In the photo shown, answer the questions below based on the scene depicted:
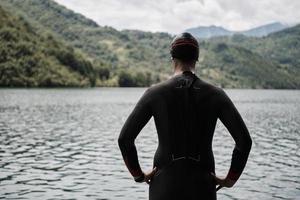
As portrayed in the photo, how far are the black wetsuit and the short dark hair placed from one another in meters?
0.34

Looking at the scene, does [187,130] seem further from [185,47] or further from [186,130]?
[185,47]

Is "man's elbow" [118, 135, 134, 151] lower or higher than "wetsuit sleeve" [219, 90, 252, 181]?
lower

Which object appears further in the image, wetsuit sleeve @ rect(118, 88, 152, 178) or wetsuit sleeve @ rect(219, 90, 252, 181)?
wetsuit sleeve @ rect(118, 88, 152, 178)

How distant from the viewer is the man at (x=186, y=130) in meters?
6.47

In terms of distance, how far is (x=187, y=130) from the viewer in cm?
654

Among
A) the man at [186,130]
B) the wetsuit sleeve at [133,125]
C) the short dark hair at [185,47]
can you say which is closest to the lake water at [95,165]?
the wetsuit sleeve at [133,125]

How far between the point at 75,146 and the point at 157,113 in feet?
134

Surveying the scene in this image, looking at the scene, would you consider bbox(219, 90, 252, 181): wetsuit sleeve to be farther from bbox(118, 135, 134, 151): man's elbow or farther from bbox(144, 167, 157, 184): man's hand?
bbox(118, 135, 134, 151): man's elbow

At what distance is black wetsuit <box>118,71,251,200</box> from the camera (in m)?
6.47

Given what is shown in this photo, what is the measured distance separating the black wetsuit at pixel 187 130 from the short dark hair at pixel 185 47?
342 millimetres

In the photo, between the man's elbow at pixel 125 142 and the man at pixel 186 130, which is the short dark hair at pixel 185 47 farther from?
the man's elbow at pixel 125 142

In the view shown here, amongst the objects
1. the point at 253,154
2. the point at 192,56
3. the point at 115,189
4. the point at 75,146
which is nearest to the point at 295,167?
the point at 253,154

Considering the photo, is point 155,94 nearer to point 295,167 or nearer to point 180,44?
point 180,44

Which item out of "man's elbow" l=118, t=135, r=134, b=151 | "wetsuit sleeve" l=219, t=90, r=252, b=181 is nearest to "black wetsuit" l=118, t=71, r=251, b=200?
"wetsuit sleeve" l=219, t=90, r=252, b=181
